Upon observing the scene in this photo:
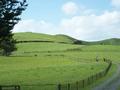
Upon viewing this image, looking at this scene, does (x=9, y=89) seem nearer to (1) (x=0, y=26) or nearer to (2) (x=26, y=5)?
(1) (x=0, y=26)

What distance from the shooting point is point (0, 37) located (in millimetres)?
48938

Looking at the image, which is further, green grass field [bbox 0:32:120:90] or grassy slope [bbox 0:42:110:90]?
grassy slope [bbox 0:42:110:90]

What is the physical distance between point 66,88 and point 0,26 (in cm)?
913

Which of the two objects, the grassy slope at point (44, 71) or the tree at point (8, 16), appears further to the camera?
the grassy slope at point (44, 71)

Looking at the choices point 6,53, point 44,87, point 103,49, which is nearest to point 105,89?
point 44,87

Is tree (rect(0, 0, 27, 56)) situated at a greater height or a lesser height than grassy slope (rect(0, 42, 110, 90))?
greater

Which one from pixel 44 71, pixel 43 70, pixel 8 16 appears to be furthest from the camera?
pixel 43 70

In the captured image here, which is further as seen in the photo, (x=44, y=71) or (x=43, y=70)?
(x=43, y=70)

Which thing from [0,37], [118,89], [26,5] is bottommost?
[118,89]

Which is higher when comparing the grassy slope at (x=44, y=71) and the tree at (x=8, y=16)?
the tree at (x=8, y=16)

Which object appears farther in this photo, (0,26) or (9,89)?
(0,26)

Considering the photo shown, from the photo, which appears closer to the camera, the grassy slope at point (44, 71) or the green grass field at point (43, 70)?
the green grass field at point (43, 70)

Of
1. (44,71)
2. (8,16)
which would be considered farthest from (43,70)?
(8,16)

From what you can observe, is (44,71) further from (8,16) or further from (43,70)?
(8,16)
